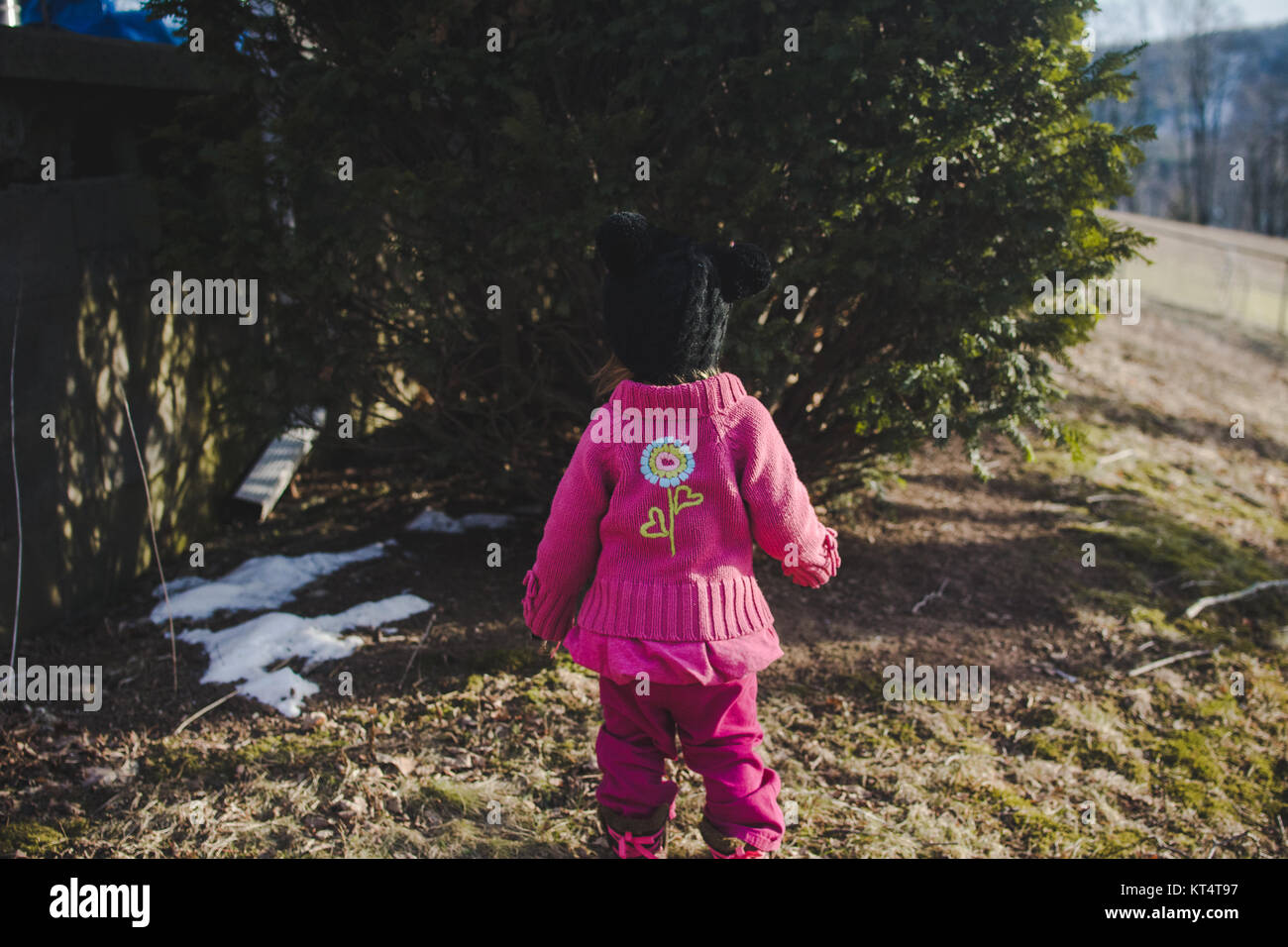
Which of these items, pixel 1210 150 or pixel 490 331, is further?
pixel 1210 150

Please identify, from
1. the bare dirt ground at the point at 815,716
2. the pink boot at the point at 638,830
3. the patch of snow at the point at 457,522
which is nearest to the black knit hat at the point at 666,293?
the pink boot at the point at 638,830

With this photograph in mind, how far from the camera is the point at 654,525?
7.77 ft

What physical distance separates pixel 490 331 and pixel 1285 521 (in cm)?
540

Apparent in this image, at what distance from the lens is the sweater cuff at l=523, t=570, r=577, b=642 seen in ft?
8.14

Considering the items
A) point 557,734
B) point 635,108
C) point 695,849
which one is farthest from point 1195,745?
point 635,108

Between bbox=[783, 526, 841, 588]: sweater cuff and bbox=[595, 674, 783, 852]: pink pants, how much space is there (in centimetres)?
29

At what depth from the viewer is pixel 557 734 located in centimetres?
340

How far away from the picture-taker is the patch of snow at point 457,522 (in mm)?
4996

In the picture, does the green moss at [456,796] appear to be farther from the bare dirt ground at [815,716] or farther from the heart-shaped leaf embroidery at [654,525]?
the heart-shaped leaf embroidery at [654,525]

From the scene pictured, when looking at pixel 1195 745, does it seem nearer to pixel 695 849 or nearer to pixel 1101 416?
pixel 695 849

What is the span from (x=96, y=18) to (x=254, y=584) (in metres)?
2.76

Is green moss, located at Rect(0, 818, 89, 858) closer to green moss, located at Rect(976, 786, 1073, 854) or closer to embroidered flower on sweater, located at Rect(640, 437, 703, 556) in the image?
embroidered flower on sweater, located at Rect(640, 437, 703, 556)

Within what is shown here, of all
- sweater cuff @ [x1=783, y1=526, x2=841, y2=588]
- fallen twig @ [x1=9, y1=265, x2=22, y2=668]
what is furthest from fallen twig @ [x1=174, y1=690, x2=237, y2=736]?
sweater cuff @ [x1=783, y1=526, x2=841, y2=588]
